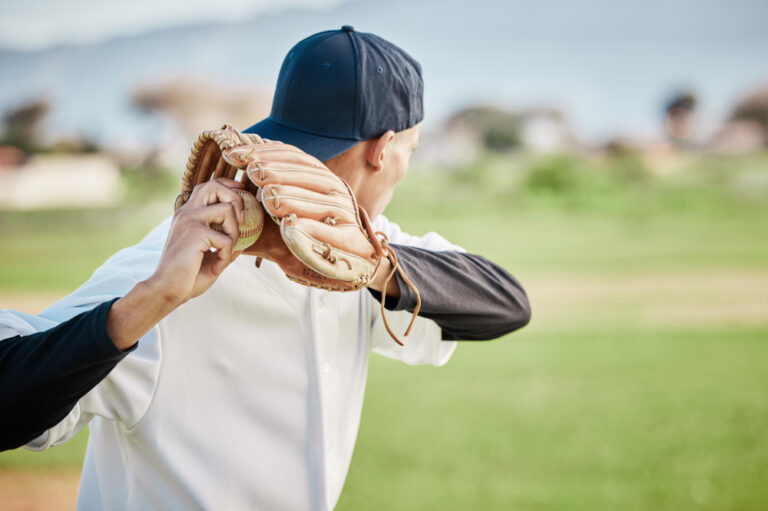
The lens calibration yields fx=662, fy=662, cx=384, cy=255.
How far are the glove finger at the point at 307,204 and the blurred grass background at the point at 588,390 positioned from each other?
2.70 metres

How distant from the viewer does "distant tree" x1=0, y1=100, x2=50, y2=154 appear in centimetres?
2581

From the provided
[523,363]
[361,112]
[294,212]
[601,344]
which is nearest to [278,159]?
[294,212]

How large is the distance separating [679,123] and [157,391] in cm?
2972

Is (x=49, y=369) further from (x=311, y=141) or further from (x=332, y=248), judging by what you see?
(x=311, y=141)

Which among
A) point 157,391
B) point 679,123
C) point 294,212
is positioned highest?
point 679,123

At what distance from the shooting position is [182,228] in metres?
0.83

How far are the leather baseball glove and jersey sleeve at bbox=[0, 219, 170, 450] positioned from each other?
6.2 inches

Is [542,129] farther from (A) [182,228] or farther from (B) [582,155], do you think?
(A) [182,228]

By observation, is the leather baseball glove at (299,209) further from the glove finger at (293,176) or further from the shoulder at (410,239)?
the shoulder at (410,239)

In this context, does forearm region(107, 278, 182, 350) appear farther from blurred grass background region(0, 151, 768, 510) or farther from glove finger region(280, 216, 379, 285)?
blurred grass background region(0, 151, 768, 510)

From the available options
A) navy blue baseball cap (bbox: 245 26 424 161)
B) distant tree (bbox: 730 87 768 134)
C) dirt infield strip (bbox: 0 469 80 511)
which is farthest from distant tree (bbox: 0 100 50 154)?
navy blue baseball cap (bbox: 245 26 424 161)

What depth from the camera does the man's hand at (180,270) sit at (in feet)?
2.63

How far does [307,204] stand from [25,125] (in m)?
30.4

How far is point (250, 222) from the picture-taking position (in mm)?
879
